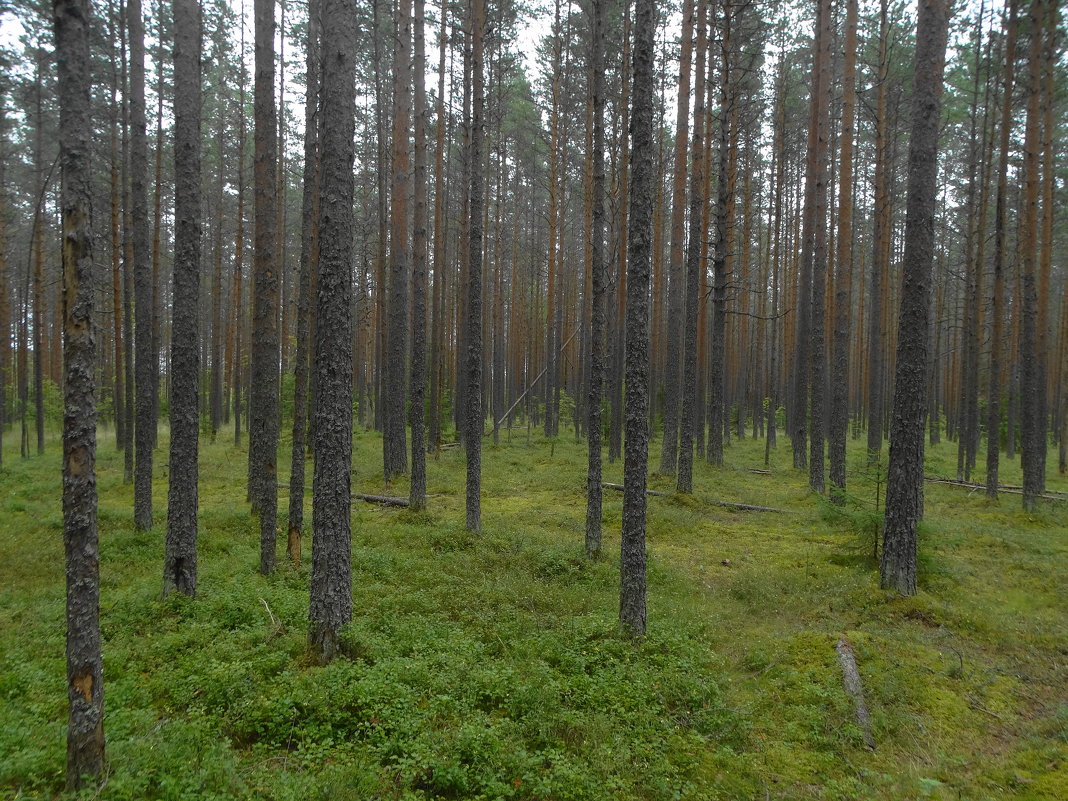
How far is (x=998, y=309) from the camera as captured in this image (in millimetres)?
15242

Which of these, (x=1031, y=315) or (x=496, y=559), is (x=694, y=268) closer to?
(x=1031, y=315)

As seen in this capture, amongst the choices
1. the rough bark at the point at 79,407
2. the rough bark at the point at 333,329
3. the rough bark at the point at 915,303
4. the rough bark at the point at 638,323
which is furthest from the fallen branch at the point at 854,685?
the rough bark at the point at 79,407

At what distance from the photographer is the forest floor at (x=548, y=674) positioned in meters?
4.24

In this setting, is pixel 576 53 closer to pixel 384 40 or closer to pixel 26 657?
pixel 384 40

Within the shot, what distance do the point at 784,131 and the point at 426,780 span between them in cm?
2668

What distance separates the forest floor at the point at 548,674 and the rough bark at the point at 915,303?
2.99ft

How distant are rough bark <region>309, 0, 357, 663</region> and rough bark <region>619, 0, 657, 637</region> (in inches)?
114

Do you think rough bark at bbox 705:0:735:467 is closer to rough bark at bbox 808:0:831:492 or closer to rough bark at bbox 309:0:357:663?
rough bark at bbox 808:0:831:492

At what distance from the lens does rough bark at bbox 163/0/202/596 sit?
23.9 feet

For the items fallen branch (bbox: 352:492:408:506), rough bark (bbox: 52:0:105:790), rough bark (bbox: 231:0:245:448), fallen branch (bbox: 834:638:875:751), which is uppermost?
rough bark (bbox: 231:0:245:448)

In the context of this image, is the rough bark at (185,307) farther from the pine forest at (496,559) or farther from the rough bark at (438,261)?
the rough bark at (438,261)

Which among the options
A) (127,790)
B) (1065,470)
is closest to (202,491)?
(127,790)

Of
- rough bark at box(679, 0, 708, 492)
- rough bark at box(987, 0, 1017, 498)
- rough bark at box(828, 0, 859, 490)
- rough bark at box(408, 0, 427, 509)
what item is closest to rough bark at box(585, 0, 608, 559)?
rough bark at box(408, 0, 427, 509)

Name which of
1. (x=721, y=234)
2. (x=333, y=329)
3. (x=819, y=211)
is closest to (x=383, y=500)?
(x=333, y=329)
